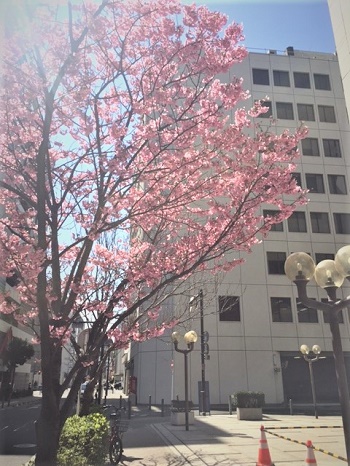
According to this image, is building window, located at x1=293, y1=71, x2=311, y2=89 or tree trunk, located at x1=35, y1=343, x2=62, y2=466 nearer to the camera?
tree trunk, located at x1=35, y1=343, x2=62, y2=466

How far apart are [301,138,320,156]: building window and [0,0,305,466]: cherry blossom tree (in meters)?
28.6

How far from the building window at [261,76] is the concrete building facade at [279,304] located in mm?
89

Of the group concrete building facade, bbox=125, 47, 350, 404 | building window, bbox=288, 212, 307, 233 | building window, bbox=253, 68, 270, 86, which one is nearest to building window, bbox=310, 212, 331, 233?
concrete building facade, bbox=125, 47, 350, 404

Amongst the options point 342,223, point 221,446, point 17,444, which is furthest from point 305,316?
point 17,444

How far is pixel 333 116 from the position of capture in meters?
35.6

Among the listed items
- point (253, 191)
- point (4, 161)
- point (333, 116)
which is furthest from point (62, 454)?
point (333, 116)

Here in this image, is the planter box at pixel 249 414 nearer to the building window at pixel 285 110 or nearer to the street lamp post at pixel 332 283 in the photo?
the street lamp post at pixel 332 283

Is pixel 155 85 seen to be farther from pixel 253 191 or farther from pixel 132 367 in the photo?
pixel 132 367

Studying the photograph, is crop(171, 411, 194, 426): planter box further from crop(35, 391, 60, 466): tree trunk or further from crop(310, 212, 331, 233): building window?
crop(310, 212, 331, 233): building window

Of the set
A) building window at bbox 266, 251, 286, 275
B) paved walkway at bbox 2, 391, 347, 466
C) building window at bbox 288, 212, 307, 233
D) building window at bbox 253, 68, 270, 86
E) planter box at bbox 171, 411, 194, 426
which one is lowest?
paved walkway at bbox 2, 391, 347, 466

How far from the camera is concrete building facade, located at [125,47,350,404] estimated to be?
2891cm

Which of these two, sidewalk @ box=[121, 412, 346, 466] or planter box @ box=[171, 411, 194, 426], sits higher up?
planter box @ box=[171, 411, 194, 426]

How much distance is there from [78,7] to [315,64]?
36454 millimetres

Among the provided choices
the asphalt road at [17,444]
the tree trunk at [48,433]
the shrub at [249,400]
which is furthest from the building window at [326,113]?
the tree trunk at [48,433]
